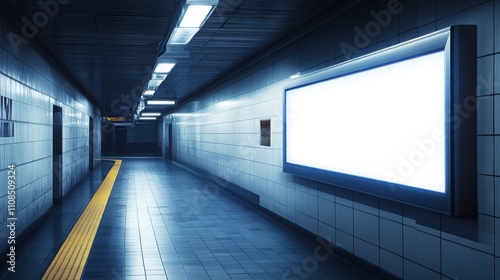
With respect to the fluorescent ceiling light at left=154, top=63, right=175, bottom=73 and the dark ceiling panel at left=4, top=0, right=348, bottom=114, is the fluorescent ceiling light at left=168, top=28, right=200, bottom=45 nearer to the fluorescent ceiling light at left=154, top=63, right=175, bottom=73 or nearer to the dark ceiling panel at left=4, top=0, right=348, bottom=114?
the dark ceiling panel at left=4, top=0, right=348, bottom=114

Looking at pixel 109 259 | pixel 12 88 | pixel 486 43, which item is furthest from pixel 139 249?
pixel 486 43

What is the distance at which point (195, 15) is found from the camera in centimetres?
488

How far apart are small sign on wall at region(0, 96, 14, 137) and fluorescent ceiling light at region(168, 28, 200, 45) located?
1.92m

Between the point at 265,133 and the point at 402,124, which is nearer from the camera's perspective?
the point at 402,124

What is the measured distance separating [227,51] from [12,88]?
3.54 meters

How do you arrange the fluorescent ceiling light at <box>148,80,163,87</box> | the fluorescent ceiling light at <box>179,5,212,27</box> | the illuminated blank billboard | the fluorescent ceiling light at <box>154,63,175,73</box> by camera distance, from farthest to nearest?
the fluorescent ceiling light at <box>148,80,163,87</box> < the fluorescent ceiling light at <box>154,63,175,73</box> < the fluorescent ceiling light at <box>179,5,212,27</box> < the illuminated blank billboard

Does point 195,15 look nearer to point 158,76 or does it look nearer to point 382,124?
point 382,124

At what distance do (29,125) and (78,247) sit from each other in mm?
1950

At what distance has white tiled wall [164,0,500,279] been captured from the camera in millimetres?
3113

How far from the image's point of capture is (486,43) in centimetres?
314

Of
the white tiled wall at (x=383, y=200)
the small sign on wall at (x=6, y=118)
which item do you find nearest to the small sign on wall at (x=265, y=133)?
the white tiled wall at (x=383, y=200)

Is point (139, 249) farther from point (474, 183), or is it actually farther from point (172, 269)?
point (474, 183)

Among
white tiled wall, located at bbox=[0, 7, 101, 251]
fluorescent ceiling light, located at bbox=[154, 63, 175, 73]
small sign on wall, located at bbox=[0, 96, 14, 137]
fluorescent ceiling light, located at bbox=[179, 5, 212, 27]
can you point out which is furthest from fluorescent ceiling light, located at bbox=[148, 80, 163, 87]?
fluorescent ceiling light, located at bbox=[179, 5, 212, 27]

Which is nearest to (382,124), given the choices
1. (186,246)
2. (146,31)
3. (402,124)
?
(402,124)
